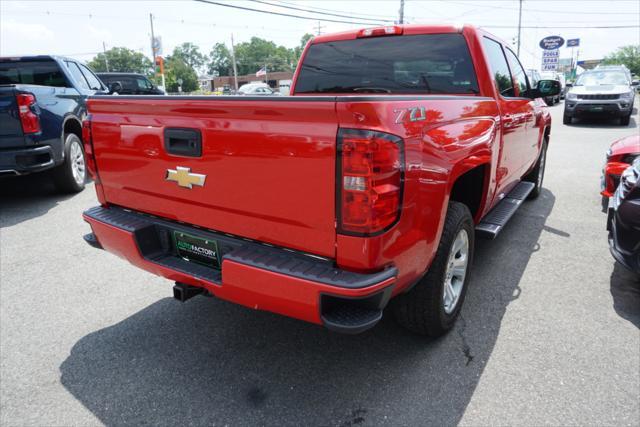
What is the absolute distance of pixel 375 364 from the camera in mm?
2709

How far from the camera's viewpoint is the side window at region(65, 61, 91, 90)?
7.62 metres

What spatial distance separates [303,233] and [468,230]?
1.34 m

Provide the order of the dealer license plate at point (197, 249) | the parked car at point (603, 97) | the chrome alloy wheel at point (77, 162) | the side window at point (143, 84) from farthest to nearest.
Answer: the parked car at point (603, 97)
the side window at point (143, 84)
the chrome alloy wheel at point (77, 162)
the dealer license plate at point (197, 249)

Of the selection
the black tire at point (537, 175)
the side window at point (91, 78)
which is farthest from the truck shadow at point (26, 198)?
the black tire at point (537, 175)

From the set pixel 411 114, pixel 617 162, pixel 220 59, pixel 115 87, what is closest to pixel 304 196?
pixel 411 114

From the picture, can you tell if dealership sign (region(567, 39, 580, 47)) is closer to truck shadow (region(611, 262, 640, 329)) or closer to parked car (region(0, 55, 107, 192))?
parked car (region(0, 55, 107, 192))

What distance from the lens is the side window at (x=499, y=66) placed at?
3702 mm

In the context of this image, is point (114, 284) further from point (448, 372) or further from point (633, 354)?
point (633, 354)

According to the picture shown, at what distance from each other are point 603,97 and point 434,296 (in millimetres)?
14597

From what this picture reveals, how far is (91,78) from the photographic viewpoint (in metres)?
8.46

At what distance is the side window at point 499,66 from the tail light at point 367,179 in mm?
2163

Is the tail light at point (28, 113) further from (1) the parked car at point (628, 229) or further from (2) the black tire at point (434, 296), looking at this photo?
(1) the parked car at point (628, 229)

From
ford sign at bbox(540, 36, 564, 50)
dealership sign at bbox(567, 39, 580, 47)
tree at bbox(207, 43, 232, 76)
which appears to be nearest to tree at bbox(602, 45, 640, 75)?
dealership sign at bbox(567, 39, 580, 47)

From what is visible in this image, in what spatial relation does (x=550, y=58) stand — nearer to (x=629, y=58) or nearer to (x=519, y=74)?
(x=519, y=74)
